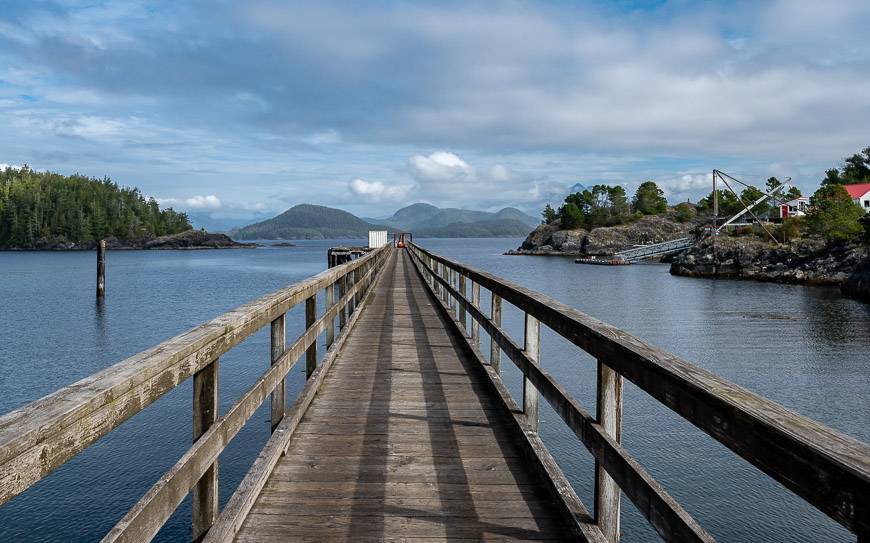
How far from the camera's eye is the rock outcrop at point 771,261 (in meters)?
48.1

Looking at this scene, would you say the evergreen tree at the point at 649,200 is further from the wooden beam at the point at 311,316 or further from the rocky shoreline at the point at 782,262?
Answer: the wooden beam at the point at 311,316

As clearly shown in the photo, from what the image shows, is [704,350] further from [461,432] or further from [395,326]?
[461,432]

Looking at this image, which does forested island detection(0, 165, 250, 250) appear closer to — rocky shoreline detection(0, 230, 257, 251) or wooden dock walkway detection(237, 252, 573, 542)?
rocky shoreline detection(0, 230, 257, 251)

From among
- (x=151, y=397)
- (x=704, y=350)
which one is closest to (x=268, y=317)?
(x=151, y=397)

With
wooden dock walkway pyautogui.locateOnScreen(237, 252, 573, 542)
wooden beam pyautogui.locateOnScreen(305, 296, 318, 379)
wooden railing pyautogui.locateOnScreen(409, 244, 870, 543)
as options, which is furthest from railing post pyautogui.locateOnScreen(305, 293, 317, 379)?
wooden railing pyautogui.locateOnScreen(409, 244, 870, 543)

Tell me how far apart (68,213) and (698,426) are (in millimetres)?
177081

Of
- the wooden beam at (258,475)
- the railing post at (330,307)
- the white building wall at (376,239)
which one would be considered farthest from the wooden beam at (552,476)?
the white building wall at (376,239)

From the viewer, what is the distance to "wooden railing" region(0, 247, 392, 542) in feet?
4.98

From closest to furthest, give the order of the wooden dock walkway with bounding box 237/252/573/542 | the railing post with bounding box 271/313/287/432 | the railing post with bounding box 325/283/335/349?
1. the wooden dock walkway with bounding box 237/252/573/542
2. the railing post with bounding box 271/313/287/432
3. the railing post with bounding box 325/283/335/349

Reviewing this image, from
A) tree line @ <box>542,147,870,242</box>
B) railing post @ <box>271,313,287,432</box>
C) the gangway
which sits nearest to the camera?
railing post @ <box>271,313,287,432</box>

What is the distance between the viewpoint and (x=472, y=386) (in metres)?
6.89

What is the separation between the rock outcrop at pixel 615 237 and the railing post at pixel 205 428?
109094 mm

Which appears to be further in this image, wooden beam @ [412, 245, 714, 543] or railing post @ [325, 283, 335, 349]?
railing post @ [325, 283, 335, 349]

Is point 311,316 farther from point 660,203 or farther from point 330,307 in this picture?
point 660,203
